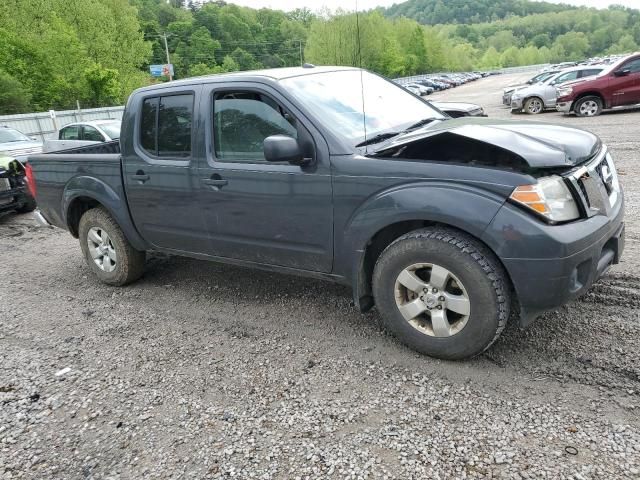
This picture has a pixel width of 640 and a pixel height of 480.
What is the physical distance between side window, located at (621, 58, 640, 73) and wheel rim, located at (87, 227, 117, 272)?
15.5 metres

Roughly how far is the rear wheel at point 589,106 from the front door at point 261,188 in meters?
15.0

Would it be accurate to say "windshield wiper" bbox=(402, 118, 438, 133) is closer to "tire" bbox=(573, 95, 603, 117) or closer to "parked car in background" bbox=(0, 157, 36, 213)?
"parked car in background" bbox=(0, 157, 36, 213)

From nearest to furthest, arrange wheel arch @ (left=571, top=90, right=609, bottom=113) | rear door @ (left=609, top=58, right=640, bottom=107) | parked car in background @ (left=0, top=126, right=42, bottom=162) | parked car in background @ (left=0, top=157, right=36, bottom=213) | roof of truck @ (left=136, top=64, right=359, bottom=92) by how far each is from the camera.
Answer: roof of truck @ (left=136, top=64, right=359, bottom=92), parked car in background @ (left=0, top=157, right=36, bottom=213), parked car in background @ (left=0, top=126, right=42, bottom=162), rear door @ (left=609, top=58, right=640, bottom=107), wheel arch @ (left=571, top=90, right=609, bottom=113)

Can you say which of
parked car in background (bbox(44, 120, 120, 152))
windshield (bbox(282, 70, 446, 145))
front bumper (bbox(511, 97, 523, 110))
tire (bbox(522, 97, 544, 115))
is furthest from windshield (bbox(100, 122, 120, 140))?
tire (bbox(522, 97, 544, 115))

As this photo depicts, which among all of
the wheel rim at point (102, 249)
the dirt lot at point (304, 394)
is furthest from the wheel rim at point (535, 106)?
the wheel rim at point (102, 249)

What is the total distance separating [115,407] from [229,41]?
114 metres

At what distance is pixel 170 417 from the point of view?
289 centimetres

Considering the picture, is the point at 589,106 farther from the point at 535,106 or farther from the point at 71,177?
the point at 71,177

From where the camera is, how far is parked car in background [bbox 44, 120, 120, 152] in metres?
11.5

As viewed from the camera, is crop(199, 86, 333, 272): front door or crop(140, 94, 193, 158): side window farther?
crop(140, 94, 193, 158): side window

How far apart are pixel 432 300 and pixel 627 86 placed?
15.5 meters

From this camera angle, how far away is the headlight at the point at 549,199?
2.69 meters

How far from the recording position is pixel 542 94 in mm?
18344

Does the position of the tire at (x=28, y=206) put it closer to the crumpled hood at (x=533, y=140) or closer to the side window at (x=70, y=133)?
the side window at (x=70, y=133)
